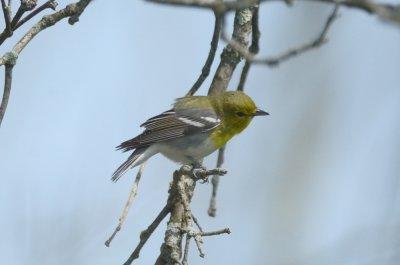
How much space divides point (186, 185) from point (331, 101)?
2.26 metres

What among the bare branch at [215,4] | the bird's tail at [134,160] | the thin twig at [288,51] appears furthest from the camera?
the bird's tail at [134,160]

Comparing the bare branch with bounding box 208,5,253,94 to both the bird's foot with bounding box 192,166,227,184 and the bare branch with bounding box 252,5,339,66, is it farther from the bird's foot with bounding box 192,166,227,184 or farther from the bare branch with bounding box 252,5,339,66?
the bare branch with bounding box 252,5,339,66

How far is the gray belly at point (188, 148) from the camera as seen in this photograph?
491 centimetres

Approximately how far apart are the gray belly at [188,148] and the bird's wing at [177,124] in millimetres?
48

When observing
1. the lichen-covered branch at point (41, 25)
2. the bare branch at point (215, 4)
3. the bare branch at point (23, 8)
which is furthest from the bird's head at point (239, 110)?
the bare branch at point (215, 4)

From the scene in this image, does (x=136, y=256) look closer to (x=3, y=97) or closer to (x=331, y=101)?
(x=3, y=97)

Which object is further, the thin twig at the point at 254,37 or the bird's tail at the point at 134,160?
the bird's tail at the point at 134,160

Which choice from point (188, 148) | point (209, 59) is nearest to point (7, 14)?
point (209, 59)

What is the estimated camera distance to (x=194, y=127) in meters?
5.20

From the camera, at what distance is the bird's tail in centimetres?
450

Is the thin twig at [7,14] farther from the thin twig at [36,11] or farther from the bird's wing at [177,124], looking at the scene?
the bird's wing at [177,124]

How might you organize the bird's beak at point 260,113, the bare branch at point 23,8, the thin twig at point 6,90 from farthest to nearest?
the bird's beak at point 260,113 < the bare branch at point 23,8 < the thin twig at point 6,90

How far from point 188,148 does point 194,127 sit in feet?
0.91

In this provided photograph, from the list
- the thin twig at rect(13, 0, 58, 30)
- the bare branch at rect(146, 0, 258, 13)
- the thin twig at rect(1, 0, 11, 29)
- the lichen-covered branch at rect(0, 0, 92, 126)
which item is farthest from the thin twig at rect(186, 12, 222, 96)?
the bare branch at rect(146, 0, 258, 13)
